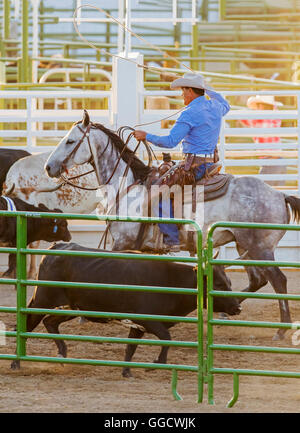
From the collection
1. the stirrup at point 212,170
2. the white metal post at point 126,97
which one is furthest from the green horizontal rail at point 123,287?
the white metal post at point 126,97

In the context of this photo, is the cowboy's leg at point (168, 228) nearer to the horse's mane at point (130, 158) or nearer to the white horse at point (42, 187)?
the horse's mane at point (130, 158)

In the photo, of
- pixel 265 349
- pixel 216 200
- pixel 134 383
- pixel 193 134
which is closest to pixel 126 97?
pixel 216 200

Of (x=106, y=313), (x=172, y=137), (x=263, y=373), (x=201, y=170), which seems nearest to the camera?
(x=263, y=373)

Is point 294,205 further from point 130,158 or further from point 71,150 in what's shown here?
point 71,150

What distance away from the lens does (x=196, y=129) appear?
29.0ft

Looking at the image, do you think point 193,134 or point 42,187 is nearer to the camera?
point 193,134

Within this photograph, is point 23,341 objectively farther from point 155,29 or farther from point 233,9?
point 233,9

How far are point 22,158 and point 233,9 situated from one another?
34.3 feet

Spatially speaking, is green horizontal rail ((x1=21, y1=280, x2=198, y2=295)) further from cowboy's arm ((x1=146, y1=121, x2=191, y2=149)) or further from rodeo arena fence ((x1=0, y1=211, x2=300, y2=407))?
cowboy's arm ((x1=146, y1=121, x2=191, y2=149))

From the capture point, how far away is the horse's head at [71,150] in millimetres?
9414

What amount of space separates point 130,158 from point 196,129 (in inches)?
34.9

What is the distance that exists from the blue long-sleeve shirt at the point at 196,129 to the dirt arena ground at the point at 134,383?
1.64 m

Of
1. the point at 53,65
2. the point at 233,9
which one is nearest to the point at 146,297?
the point at 53,65

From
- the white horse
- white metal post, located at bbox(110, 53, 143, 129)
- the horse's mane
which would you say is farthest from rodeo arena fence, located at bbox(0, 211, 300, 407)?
white metal post, located at bbox(110, 53, 143, 129)
